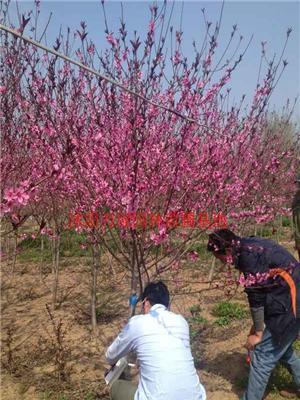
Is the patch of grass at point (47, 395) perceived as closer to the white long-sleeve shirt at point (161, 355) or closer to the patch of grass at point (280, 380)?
the white long-sleeve shirt at point (161, 355)

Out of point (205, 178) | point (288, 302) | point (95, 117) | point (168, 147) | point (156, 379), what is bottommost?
point (156, 379)

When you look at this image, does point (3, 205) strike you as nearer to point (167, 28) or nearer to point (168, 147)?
point (168, 147)

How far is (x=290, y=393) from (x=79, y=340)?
7.37ft

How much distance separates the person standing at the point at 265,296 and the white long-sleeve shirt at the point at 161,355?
0.95 metres

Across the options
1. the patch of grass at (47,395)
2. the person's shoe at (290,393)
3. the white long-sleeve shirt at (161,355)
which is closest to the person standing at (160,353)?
the white long-sleeve shirt at (161,355)

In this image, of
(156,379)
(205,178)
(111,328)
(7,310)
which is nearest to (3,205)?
(156,379)

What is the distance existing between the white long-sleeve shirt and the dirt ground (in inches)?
38.4

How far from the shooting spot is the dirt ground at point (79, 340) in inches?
154

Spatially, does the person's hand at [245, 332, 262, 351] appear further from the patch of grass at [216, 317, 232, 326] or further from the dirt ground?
the patch of grass at [216, 317, 232, 326]

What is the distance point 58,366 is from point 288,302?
6.92 feet

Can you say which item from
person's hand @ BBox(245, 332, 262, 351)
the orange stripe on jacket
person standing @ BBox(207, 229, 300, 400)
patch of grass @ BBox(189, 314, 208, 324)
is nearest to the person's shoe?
person standing @ BBox(207, 229, 300, 400)

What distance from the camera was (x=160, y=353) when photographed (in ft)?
8.25

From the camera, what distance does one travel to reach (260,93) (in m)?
4.39

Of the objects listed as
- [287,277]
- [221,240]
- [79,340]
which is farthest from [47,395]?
[287,277]
